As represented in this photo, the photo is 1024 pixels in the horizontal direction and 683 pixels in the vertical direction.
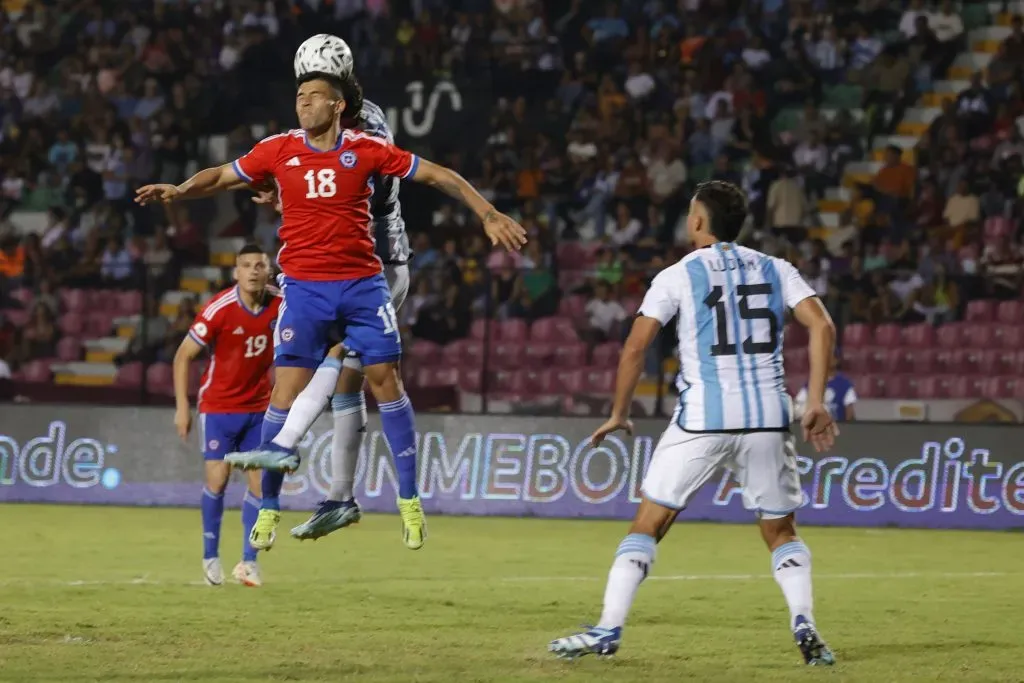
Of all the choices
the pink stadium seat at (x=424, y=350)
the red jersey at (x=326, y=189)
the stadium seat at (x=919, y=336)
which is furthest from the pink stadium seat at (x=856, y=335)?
the red jersey at (x=326, y=189)

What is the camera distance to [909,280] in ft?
63.0

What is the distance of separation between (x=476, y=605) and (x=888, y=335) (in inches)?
359

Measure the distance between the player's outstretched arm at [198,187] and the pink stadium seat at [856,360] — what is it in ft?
37.0

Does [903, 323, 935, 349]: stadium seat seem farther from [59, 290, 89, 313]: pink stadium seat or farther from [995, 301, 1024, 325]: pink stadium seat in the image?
[59, 290, 89, 313]: pink stadium seat

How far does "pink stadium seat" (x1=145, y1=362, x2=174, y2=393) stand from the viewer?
64.8 feet

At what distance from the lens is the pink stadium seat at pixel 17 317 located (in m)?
20.3

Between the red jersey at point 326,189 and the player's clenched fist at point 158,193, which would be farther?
the red jersey at point 326,189

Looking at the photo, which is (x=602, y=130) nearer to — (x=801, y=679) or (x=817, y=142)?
(x=817, y=142)

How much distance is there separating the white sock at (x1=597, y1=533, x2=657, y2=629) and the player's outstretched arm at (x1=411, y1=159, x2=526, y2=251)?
1.52 meters

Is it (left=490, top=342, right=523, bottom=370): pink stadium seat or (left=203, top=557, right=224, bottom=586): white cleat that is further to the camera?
(left=490, top=342, right=523, bottom=370): pink stadium seat

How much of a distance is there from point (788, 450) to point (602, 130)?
646 inches

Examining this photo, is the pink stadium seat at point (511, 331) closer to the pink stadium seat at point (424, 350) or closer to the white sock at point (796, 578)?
the pink stadium seat at point (424, 350)

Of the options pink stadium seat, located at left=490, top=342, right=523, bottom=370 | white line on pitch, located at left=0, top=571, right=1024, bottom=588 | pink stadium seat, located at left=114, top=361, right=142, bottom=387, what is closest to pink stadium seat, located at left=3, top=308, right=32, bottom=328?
pink stadium seat, located at left=114, top=361, right=142, bottom=387

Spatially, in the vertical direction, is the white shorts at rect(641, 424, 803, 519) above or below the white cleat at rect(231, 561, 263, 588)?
above
